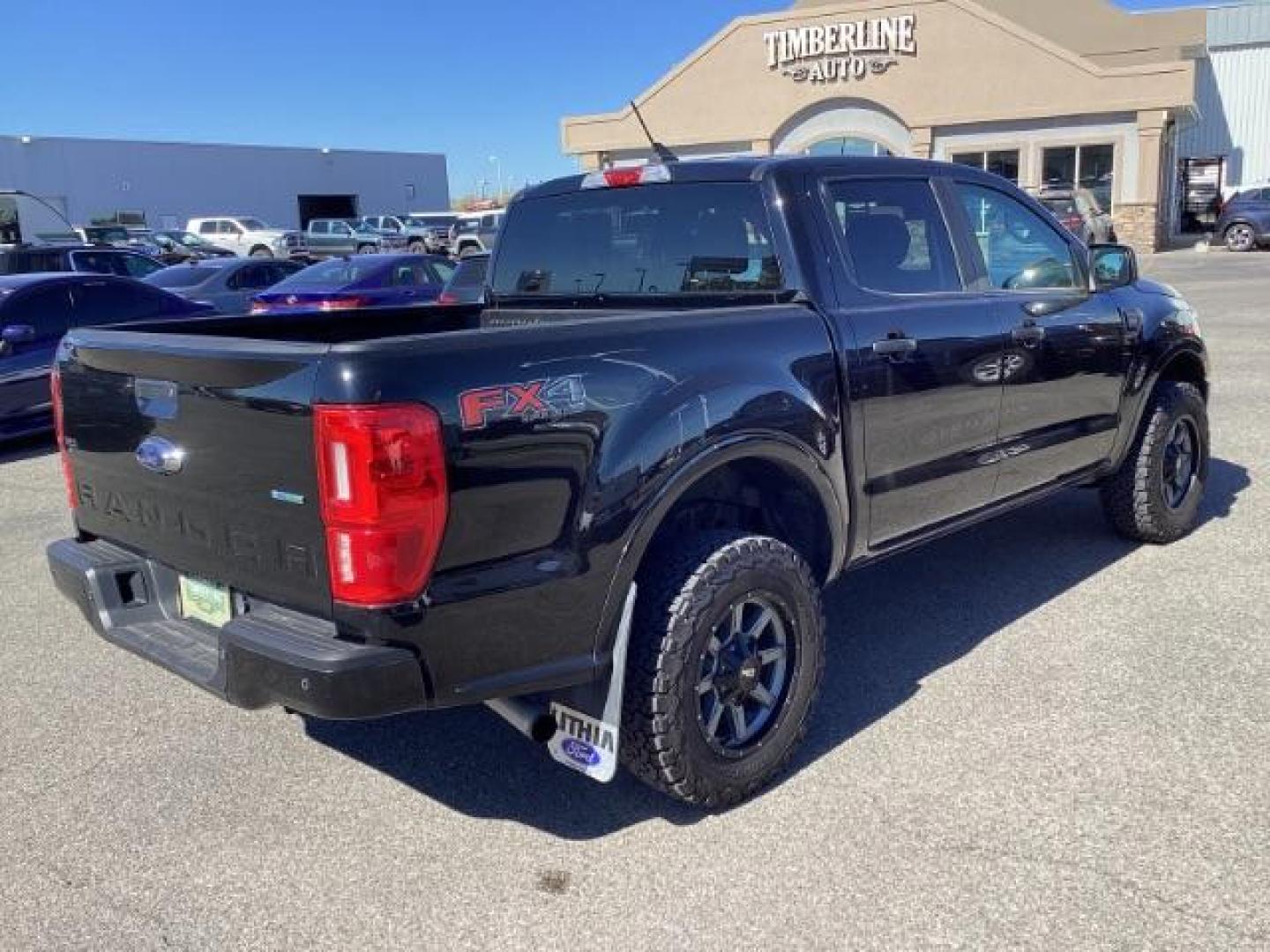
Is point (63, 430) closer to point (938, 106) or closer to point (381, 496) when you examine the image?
point (381, 496)

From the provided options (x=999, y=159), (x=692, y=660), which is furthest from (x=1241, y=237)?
(x=692, y=660)

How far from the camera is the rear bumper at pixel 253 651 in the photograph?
265cm

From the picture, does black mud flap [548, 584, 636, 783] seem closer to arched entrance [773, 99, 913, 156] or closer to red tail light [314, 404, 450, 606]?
red tail light [314, 404, 450, 606]

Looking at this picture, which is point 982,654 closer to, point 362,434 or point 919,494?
point 919,494

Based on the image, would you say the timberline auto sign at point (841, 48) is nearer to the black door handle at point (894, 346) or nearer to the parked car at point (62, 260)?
the parked car at point (62, 260)

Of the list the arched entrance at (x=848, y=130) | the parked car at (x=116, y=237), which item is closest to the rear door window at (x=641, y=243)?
the arched entrance at (x=848, y=130)

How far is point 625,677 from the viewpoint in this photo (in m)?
3.10

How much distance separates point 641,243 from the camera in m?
4.21

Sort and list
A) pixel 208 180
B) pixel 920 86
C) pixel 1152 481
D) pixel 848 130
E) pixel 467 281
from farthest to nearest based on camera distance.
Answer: pixel 208 180, pixel 848 130, pixel 920 86, pixel 467 281, pixel 1152 481

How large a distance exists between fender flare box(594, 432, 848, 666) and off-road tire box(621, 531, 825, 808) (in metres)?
0.12

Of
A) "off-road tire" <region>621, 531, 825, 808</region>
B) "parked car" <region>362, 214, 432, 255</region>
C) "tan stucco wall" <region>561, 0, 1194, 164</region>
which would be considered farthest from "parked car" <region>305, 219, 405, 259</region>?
"off-road tire" <region>621, 531, 825, 808</region>

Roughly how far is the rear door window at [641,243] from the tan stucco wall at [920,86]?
28.7 meters

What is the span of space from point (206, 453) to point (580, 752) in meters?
1.28

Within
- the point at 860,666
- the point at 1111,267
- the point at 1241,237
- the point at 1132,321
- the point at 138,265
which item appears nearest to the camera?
the point at 860,666
